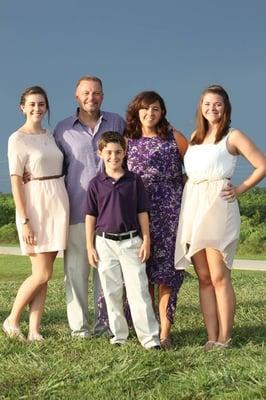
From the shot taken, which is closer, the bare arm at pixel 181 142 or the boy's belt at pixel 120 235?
the boy's belt at pixel 120 235

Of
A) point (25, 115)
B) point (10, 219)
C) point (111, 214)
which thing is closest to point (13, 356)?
point (111, 214)

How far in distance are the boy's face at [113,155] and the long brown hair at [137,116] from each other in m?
0.39

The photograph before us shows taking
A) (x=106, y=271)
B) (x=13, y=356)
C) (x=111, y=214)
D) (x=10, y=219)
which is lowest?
(x=10, y=219)

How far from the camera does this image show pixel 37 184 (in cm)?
517

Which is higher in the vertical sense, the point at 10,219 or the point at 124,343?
the point at 124,343

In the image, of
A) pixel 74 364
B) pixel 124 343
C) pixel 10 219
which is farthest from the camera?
pixel 10 219

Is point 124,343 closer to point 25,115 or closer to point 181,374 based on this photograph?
point 181,374

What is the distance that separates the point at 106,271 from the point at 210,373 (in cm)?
108

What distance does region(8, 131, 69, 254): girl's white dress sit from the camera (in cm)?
513

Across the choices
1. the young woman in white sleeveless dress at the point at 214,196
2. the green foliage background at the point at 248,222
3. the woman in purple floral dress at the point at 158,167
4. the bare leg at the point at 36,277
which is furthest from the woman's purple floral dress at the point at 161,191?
the green foliage background at the point at 248,222

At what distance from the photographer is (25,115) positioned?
5.29 meters

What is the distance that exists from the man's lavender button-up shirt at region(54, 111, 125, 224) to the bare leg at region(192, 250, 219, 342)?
0.91 meters

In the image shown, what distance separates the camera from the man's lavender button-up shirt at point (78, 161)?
5293mm

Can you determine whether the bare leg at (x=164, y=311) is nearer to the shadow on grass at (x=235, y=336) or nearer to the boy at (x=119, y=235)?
the shadow on grass at (x=235, y=336)
